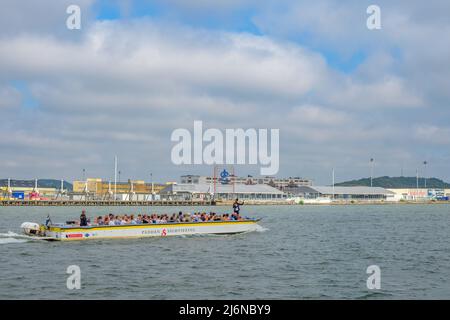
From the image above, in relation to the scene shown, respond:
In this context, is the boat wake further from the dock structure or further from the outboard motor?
the dock structure

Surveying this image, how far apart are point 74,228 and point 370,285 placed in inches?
945

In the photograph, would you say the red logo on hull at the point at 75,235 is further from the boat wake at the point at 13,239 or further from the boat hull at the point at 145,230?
the boat wake at the point at 13,239

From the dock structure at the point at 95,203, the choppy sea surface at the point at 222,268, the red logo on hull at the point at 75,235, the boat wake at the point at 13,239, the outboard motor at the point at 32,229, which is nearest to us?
the choppy sea surface at the point at 222,268

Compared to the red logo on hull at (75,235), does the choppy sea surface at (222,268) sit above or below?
below

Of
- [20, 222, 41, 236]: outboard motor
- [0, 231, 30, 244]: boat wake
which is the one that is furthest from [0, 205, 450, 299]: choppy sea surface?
[20, 222, 41, 236]: outboard motor

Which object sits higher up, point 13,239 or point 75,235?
point 75,235

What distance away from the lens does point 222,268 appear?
31125 mm

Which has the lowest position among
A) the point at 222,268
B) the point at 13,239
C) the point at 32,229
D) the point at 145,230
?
the point at 222,268

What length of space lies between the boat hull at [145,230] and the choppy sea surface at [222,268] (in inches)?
24.8

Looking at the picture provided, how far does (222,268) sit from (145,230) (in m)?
14.4

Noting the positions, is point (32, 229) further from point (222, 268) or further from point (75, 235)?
point (222, 268)

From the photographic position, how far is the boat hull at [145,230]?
40.8 metres

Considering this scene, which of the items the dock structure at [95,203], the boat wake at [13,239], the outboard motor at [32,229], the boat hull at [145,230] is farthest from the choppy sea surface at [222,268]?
the dock structure at [95,203]

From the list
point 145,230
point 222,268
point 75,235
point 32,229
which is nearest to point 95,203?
point 145,230
